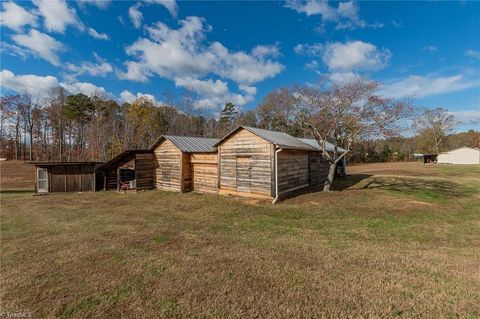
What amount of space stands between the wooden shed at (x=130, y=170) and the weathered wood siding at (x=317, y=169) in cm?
1292

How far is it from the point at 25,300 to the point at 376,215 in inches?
432

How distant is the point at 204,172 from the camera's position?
16.9 meters

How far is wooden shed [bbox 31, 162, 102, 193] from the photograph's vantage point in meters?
17.9

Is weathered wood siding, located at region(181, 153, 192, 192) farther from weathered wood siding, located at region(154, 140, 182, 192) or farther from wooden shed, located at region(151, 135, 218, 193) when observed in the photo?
weathered wood siding, located at region(154, 140, 182, 192)

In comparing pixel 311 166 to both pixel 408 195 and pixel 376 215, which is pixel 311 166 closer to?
pixel 408 195

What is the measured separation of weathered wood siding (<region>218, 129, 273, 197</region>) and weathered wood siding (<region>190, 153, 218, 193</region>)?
80 centimetres

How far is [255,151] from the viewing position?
13.8 metres

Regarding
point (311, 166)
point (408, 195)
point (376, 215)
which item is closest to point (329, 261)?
point (376, 215)

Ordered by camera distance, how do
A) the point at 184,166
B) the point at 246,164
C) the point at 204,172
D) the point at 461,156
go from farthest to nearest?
the point at 461,156, the point at 184,166, the point at 204,172, the point at 246,164

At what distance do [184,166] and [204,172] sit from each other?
167 cm

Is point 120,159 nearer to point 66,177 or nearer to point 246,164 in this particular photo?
point 66,177

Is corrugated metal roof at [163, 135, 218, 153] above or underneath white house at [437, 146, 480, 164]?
above

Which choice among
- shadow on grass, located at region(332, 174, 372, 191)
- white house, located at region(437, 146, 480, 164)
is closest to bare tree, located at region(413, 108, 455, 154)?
white house, located at region(437, 146, 480, 164)

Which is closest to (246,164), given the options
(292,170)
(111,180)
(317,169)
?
(292,170)
